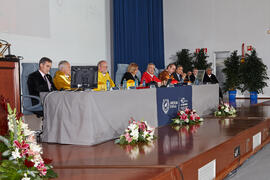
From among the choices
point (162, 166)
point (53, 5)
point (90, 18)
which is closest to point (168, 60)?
point (90, 18)

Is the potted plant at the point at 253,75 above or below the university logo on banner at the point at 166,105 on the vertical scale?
above

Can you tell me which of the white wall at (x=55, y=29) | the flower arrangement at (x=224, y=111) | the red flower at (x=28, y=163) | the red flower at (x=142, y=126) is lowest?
the flower arrangement at (x=224, y=111)

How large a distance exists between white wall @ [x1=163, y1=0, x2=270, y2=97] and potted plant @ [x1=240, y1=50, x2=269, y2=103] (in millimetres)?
1160

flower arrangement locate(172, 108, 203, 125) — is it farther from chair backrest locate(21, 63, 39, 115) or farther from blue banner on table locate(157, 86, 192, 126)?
chair backrest locate(21, 63, 39, 115)

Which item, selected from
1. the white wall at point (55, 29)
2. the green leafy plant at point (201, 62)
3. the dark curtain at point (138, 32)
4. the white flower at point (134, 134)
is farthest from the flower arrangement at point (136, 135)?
the green leafy plant at point (201, 62)

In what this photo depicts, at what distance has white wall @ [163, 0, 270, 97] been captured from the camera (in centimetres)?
1034

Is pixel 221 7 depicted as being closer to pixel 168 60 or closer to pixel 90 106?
pixel 168 60

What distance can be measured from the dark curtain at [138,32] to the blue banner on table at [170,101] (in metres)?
5.24

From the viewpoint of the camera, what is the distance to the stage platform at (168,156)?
2.08 meters

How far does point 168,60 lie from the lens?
1230 centimetres

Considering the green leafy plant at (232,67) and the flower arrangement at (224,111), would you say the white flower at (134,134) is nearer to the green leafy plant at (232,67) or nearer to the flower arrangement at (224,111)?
the flower arrangement at (224,111)

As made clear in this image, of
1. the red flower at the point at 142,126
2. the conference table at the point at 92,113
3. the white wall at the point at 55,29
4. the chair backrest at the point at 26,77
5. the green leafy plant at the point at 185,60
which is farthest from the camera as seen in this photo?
the green leafy plant at the point at 185,60

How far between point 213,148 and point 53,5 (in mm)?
5362

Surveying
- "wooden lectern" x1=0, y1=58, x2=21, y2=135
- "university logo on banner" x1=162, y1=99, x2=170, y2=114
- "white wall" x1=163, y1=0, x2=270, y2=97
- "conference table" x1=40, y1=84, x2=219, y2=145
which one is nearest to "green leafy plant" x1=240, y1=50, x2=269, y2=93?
"white wall" x1=163, y1=0, x2=270, y2=97
